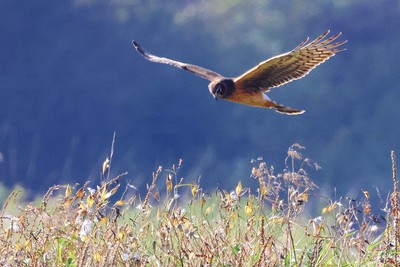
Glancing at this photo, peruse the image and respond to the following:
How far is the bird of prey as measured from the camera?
6.36m

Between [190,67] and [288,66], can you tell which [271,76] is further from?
[190,67]

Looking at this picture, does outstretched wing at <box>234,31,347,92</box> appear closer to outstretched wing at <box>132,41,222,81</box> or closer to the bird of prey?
the bird of prey

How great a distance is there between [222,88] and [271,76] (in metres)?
0.57

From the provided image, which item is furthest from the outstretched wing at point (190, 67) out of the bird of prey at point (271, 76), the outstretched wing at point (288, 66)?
the outstretched wing at point (288, 66)

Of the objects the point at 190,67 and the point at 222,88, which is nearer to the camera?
the point at 222,88

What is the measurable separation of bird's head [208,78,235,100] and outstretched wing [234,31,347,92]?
0.15 m

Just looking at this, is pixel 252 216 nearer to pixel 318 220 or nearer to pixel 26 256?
pixel 318 220

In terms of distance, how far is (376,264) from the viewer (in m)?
3.84

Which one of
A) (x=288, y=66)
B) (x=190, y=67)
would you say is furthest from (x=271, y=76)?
(x=190, y=67)

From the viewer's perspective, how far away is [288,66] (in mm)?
6805

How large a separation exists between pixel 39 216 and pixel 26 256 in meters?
0.29

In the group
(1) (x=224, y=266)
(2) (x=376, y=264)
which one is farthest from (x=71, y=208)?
(2) (x=376, y=264)

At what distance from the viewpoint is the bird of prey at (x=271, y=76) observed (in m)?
6.36

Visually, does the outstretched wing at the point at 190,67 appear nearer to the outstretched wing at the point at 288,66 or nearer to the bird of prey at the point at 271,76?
the bird of prey at the point at 271,76
